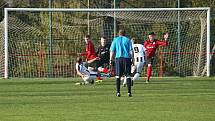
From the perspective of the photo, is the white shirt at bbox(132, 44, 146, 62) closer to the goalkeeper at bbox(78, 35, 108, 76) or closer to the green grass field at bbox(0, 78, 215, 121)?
the goalkeeper at bbox(78, 35, 108, 76)

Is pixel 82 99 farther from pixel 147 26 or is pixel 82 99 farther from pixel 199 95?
pixel 147 26

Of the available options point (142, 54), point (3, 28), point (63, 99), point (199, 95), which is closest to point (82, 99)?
point (63, 99)

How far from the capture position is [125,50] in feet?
68.9

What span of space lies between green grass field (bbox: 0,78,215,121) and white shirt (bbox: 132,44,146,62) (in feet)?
10.8

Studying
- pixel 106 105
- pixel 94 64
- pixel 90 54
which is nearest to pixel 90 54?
pixel 90 54

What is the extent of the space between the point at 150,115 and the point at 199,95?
642 centimetres

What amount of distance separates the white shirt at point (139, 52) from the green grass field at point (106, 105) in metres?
3.29

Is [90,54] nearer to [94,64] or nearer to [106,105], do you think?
[94,64]

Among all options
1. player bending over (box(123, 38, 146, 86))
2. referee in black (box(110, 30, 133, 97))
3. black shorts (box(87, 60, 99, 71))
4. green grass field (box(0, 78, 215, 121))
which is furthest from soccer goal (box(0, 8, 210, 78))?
referee in black (box(110, 30, 133, 97))

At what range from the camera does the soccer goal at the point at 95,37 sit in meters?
35.7

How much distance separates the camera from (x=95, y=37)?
37.9 metres

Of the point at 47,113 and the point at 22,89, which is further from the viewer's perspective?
the point at 22,89

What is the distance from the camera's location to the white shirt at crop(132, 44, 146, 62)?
27.3 metres

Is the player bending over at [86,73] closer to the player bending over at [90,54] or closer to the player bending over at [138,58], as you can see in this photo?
the player bending over at [90,54]
